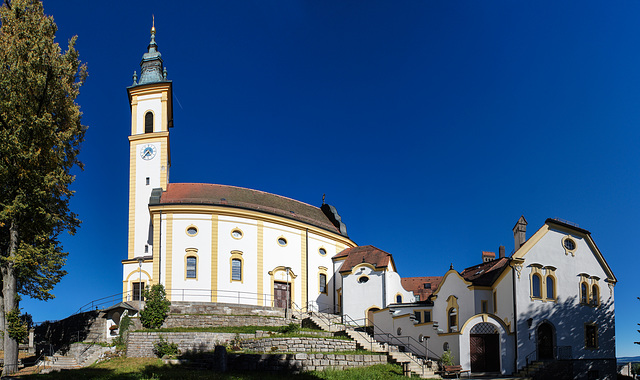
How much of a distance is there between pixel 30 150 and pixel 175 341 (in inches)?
454

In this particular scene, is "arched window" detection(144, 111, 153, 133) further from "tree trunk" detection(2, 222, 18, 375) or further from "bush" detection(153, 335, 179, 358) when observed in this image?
"bush" detection(153, 335, 179, 358)

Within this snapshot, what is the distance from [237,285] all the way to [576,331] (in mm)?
21438

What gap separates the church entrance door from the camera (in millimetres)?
40344

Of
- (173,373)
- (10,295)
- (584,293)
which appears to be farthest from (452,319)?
(10,295)

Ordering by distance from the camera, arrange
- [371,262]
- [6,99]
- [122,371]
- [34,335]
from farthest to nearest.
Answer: [371,262] < [34,335] < [6,99] < [122,371]

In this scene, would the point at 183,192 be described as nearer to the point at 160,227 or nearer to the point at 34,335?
the point at 160,227

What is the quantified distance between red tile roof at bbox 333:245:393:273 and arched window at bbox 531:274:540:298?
1074cm

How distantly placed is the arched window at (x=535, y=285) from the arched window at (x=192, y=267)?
21.2 meters

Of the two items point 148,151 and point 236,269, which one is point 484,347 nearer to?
point 236,269

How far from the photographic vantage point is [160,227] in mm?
37938

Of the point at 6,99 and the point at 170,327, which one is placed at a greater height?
the point at 6,99

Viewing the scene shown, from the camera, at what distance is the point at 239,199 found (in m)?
42.4

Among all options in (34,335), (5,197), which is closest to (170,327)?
(34,335)

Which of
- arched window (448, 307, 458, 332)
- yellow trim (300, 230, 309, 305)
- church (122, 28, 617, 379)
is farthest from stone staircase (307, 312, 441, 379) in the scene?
yellow trim (300, 230, 309, 305)
